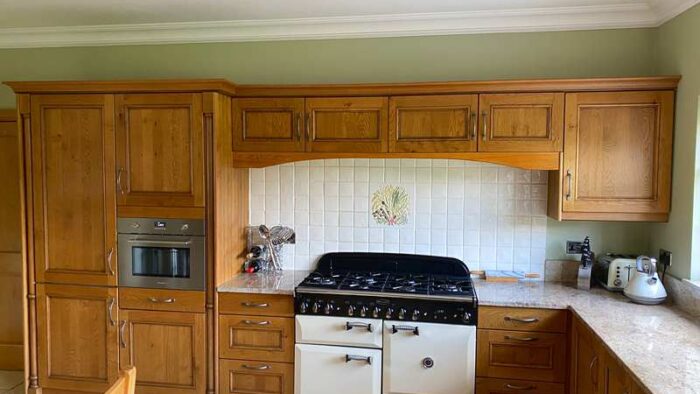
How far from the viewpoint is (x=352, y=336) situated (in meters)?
2.65

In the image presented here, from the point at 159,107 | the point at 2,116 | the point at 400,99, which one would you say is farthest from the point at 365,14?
the point at 2,116

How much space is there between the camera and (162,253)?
110 inches

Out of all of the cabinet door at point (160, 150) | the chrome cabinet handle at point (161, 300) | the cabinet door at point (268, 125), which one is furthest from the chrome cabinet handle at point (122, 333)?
the cabinet door at point (268, 125)

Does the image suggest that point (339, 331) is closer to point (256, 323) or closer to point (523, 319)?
point (256, 323)

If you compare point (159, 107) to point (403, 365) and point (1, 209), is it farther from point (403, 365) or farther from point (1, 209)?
point (403, 365)

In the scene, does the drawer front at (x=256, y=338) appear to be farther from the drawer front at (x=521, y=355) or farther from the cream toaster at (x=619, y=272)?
the cream toaster at (x=619, y=272)

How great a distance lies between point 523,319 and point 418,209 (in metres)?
0.95

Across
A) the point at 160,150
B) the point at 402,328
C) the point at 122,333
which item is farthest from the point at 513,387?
the point at 160,150

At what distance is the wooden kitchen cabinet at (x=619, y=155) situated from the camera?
259cm

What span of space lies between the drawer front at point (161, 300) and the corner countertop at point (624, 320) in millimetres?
166

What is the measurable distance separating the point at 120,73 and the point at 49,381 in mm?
2067

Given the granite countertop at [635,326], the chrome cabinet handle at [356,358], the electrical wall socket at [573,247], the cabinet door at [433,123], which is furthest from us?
the electrical wall socket at [573,247]

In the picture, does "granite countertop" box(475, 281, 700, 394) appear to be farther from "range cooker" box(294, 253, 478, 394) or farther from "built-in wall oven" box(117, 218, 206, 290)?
"built-in wall oven" box(117, 218, 206, 290)

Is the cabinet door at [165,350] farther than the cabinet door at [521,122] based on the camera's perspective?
Yes
